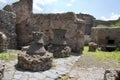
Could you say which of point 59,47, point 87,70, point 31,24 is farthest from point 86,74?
point 31,24

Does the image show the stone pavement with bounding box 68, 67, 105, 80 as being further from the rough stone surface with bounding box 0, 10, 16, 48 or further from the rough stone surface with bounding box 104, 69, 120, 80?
the rough stone surface with bounding box 0, 10, 16, 48

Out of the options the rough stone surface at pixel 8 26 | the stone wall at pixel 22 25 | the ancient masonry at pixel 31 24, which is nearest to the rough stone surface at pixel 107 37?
the ancient masonry at pixel 31 24

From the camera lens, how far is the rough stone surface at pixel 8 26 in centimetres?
1188

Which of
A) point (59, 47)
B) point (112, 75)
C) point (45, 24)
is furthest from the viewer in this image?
point (45, 24)

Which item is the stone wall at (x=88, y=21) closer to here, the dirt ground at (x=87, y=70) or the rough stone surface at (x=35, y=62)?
the dirt ground at (x=87, y=70)

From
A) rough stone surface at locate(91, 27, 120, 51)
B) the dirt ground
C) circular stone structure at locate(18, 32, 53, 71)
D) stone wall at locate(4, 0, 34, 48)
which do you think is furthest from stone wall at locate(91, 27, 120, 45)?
circular stone structure at locate(18, 32, 53, 71)

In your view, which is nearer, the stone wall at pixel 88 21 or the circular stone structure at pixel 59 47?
the circular stone structure at pixel 59 47


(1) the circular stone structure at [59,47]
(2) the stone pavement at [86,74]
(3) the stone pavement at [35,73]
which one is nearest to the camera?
(3) the stone pavement at [35,73]

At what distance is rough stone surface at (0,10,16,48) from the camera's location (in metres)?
11.9

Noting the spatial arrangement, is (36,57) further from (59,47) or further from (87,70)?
(59,47)

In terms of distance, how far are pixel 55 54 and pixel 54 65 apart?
6.70 ft

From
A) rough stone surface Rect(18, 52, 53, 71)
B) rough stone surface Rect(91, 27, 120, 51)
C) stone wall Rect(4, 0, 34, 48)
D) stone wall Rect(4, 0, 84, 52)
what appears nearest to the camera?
rough stone surface Rect(18, 52, 53, 71)

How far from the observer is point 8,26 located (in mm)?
12398

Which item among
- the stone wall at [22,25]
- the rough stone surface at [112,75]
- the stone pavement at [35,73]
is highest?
the stone wall at [22,25]
